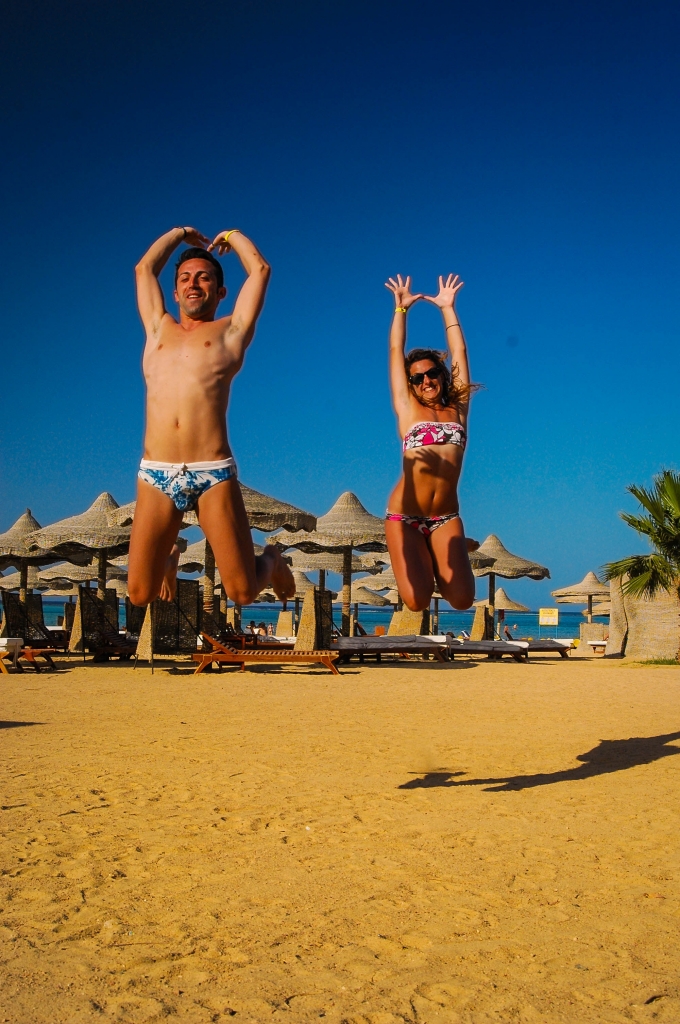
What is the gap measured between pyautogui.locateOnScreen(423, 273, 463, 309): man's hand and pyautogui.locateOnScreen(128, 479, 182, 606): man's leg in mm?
2819

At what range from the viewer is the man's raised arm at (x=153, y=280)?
4992mm

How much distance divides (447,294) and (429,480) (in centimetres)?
153

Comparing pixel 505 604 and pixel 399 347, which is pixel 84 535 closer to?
pixel 399 347

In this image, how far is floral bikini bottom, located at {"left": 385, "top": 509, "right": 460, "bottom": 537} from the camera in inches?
233

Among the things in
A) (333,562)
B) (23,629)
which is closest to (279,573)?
(23,629)

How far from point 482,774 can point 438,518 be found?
351 centimetres

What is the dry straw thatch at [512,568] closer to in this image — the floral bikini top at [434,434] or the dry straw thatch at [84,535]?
the dry straw thatch at [84,535]

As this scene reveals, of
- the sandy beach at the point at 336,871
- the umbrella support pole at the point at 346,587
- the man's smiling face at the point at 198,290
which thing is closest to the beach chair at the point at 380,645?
the umbrella support pole at the point at 346,587

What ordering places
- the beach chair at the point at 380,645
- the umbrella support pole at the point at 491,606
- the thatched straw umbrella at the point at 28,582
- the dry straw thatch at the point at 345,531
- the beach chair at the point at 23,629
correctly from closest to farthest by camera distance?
the beach chair at the point at 23,629, the dry straw thatch at the point at 345,531, the beach chair at the point at 380,645, the umbrella support pole at the point at 491,606, the thatched straw umbrella at the point at 28,582

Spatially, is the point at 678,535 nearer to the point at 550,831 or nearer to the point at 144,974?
the point at 550,831

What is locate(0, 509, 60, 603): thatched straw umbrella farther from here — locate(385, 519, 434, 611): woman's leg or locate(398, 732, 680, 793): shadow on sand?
locate(385, 519, 434, 611): woman's leg

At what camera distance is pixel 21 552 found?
2120 cm

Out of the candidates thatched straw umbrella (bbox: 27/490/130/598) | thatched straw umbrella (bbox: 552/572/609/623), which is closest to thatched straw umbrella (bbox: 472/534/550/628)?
thatched straw umbrella (bbox: 552/572/609/623)

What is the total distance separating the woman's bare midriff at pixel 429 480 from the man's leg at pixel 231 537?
1.57 metres
